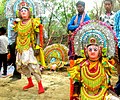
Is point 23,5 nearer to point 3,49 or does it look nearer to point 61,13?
point 3,49

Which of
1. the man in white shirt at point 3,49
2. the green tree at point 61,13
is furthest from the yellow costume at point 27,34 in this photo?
the green tree at point 61,13

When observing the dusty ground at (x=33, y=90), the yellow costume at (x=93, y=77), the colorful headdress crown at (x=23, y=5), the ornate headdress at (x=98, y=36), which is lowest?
the dusty ground at (x=33, y=90)

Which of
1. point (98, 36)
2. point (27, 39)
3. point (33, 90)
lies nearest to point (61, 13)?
point (33, 90)

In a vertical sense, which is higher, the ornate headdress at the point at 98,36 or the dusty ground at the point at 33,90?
the ornate headdress at the point at 98,36

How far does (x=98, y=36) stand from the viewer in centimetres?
438

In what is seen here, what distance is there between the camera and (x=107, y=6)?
19.0ft

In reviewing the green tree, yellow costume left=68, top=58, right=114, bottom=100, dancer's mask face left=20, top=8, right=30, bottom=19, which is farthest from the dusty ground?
the green tree

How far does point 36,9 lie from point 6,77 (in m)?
2.48

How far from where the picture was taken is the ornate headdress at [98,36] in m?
4.39

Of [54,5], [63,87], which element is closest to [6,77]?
[63,87]

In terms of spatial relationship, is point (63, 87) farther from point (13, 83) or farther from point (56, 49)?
point (56, 49)

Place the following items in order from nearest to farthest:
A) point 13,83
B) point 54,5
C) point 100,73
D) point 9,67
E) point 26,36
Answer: point 100,73 → point 26,36 → point 13,83 → point 9,67 → point 54,5

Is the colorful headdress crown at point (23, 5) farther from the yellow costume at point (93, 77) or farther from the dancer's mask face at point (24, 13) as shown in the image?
the yellow costume at point (93, 77)

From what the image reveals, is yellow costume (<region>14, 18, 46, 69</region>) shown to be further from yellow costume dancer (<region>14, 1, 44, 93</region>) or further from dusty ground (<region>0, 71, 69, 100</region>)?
dusty ground (<region>0, 71, 69, 100</region>)
